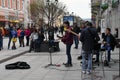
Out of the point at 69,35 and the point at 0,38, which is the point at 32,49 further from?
the point at 69,35

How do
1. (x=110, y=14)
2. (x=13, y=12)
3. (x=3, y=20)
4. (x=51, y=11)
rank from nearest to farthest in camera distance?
1. (x=51, y=11)
2. (x=110, y=14)
3. (x=3, y=20)
4. (x=13, y=12)

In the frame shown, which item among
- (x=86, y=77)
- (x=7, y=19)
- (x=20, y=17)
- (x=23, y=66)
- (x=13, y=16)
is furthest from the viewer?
(x=20, y=17)

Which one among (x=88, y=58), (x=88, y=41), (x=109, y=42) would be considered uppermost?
(x=88, y=41)

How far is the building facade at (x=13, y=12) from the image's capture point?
70438mm

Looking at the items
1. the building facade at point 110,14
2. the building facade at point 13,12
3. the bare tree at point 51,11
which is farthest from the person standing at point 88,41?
the building facade at point 13,12

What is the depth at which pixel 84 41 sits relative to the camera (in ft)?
46.6

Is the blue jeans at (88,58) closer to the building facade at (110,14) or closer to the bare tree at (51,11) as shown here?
the bare tree at (51,11)

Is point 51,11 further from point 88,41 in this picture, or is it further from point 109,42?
point 88,41

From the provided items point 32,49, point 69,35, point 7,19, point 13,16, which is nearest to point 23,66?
point 69,35

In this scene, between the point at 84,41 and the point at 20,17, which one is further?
the point at 20,17

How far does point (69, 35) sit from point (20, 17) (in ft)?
228

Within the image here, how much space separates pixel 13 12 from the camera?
78.8 meters

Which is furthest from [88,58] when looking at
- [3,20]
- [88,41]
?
[3,20]

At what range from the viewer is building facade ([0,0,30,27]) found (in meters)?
70.4
